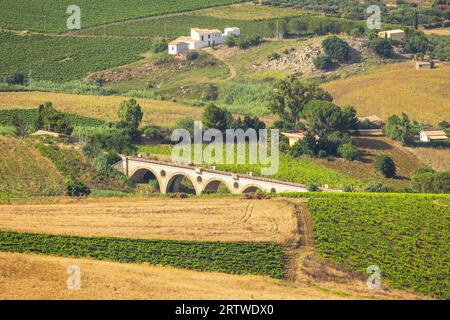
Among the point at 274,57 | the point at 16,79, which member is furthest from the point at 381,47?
the point at 16,79

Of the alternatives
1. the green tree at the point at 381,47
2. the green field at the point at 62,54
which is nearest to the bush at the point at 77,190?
the green field at the point at 62,54

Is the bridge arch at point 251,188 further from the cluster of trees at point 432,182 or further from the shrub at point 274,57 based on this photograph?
the shrub at point 274,57

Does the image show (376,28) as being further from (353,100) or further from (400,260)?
(400,260)

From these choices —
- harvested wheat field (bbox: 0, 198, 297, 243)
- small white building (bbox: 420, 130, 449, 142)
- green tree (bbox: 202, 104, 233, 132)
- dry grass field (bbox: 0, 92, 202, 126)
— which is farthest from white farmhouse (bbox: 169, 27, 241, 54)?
harvested wheat field (bbox: 0, 198, 297, 243)

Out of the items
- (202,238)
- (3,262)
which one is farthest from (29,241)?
(202,238)

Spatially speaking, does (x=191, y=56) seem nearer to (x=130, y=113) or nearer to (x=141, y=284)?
(x=130, y=113)
